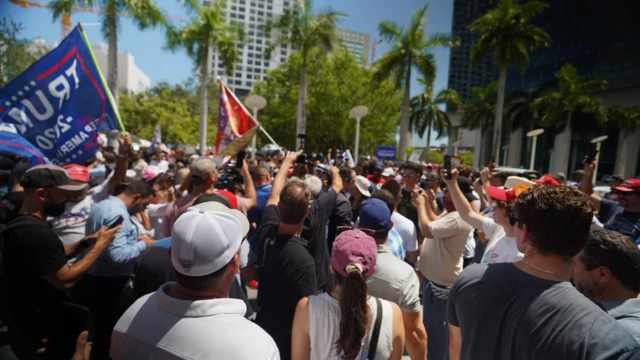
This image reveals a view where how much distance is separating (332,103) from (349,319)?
27.6 metres

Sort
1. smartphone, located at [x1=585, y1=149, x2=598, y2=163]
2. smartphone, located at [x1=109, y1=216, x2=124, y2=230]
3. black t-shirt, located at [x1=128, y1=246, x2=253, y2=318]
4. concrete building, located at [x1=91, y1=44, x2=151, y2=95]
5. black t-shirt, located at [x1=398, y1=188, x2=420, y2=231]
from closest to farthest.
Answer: black t-shirt, located at [x1=128, y1=246, x2=253, y2=318] → smartphone, located at [x1=109, y1=216, x2=124, y2=230] → smartphone, located at [x1=585, y1=149, x2=598, y2=163] → black t-shirt, located at [x1=398, y1=188, x2=420, y2=231] → concrete building, located at [x1=91, y1=44, x2=151, y2=95]

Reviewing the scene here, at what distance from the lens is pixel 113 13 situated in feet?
53.6

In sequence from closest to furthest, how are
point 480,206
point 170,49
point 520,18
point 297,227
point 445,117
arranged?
point 297,227
point 480,206
point 170,49
point 520,18
point 445,117

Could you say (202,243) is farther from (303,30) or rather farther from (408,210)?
(303,30)

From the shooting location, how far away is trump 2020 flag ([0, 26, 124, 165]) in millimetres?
3809

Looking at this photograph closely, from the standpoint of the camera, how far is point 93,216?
10.9 ft

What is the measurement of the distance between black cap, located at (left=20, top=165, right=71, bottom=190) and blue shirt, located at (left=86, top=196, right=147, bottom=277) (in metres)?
0.54

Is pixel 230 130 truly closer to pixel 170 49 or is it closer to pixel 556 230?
pixel 556 230

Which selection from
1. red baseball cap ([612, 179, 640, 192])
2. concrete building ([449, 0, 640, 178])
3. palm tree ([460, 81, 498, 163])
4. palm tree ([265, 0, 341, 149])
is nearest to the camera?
red baseball cap ([612, 179, 640, 192])

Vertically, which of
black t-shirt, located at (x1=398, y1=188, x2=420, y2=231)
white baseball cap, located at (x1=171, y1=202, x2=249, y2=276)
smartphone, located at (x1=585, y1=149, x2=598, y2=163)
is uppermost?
smartphone, located at (x1=585, y1=149, x2=598, y2=163)

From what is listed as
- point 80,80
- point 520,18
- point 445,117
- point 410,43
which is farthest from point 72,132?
point 445,117

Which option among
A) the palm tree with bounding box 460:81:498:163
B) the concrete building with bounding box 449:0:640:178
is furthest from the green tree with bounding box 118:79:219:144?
the concrete building with bounding box 449:0:640:178

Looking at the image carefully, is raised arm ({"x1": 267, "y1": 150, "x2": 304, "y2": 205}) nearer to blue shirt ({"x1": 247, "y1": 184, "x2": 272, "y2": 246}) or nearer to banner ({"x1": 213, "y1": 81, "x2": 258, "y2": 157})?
blue shirt ({"x1": 247, "y1": 184, "x2": 272, "y2": 246})

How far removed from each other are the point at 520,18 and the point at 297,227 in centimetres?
2708
